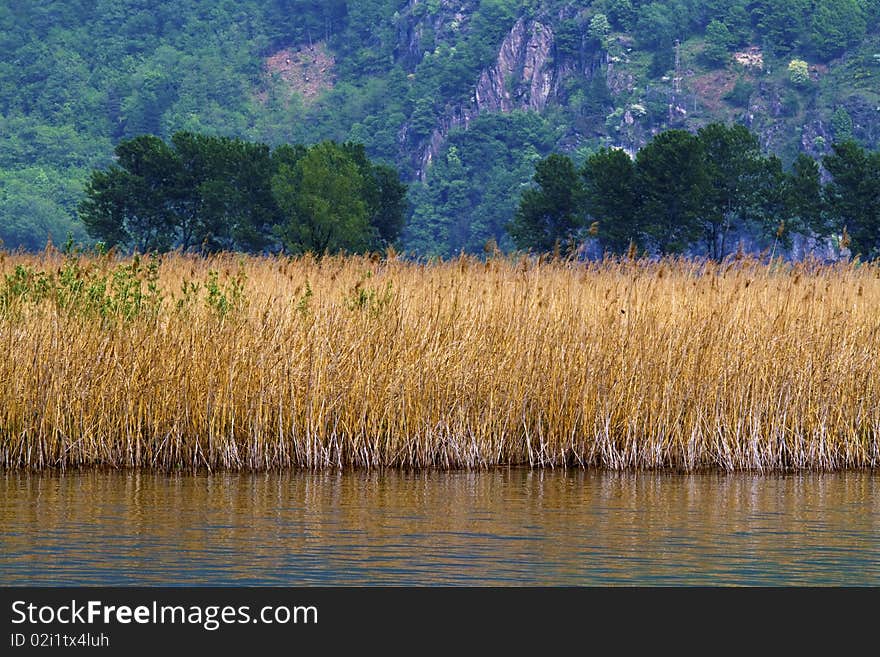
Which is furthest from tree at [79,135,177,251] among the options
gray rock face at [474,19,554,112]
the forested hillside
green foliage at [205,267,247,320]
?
gray rock face at [474,19,554,112]

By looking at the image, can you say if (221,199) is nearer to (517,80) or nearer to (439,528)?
(439,528)

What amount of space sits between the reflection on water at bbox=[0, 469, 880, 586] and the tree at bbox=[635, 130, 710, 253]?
36058 mm

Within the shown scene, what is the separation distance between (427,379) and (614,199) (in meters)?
36.5

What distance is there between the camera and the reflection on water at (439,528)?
294 inches

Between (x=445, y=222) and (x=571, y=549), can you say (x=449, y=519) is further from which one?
(x=445, y=222)

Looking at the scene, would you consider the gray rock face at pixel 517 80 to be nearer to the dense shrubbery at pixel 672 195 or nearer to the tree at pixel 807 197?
the dense shrubbery at pixel 672 195

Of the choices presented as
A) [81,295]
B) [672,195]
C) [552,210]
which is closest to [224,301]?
[81,295]

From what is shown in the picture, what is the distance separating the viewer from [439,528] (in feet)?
28.2

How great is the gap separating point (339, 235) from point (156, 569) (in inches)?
1555

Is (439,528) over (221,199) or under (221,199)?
under

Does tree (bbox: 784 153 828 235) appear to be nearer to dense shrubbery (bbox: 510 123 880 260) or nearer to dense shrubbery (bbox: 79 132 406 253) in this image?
dense shrubbery (bbox: 510 123 880 260)
